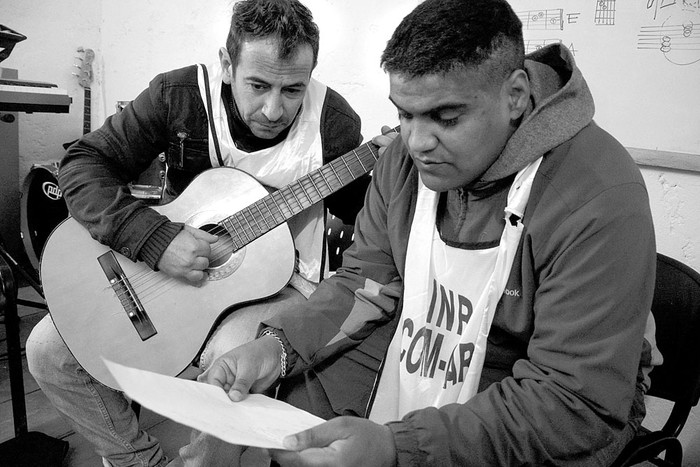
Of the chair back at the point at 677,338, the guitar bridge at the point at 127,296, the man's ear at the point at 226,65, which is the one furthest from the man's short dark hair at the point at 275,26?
the chair back at the point at 677,338

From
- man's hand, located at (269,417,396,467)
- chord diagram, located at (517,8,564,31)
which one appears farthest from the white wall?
man's hand, located at (269,417,396,467)

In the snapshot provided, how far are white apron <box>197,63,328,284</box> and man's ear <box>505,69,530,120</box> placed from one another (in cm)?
86

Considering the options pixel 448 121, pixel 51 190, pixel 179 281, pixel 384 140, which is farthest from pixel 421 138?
pixel 51 190

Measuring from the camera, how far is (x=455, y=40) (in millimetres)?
949

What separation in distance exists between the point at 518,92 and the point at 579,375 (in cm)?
50

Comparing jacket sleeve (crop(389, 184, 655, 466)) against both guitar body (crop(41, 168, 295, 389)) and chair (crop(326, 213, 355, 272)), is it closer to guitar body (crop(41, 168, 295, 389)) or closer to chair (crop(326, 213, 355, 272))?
guitar body (crop(41, 168, 295, 389))

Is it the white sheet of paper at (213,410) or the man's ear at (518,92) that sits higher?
the man's ear at (518,92)

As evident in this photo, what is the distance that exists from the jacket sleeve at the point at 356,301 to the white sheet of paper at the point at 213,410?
0.68 ft

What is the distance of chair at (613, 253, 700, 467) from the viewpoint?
3.97ft

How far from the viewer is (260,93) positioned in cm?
170

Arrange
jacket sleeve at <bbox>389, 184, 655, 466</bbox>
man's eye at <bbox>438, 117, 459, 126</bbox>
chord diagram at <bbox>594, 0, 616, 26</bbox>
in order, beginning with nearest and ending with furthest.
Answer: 1. jacket sleeve at <bbox>389, 184, 655, 466</bbox>
2. man's eye at <bbox>438, 117, 459, 126</bbox>
3. chord diagram at <bbox>594, 0, 616, 26</bbox>

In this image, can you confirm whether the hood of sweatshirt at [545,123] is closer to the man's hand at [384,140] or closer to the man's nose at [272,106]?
the man's hand at [384,140]

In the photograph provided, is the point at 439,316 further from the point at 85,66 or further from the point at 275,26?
the point at 85,66

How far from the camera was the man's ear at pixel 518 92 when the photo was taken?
3.32 feet
